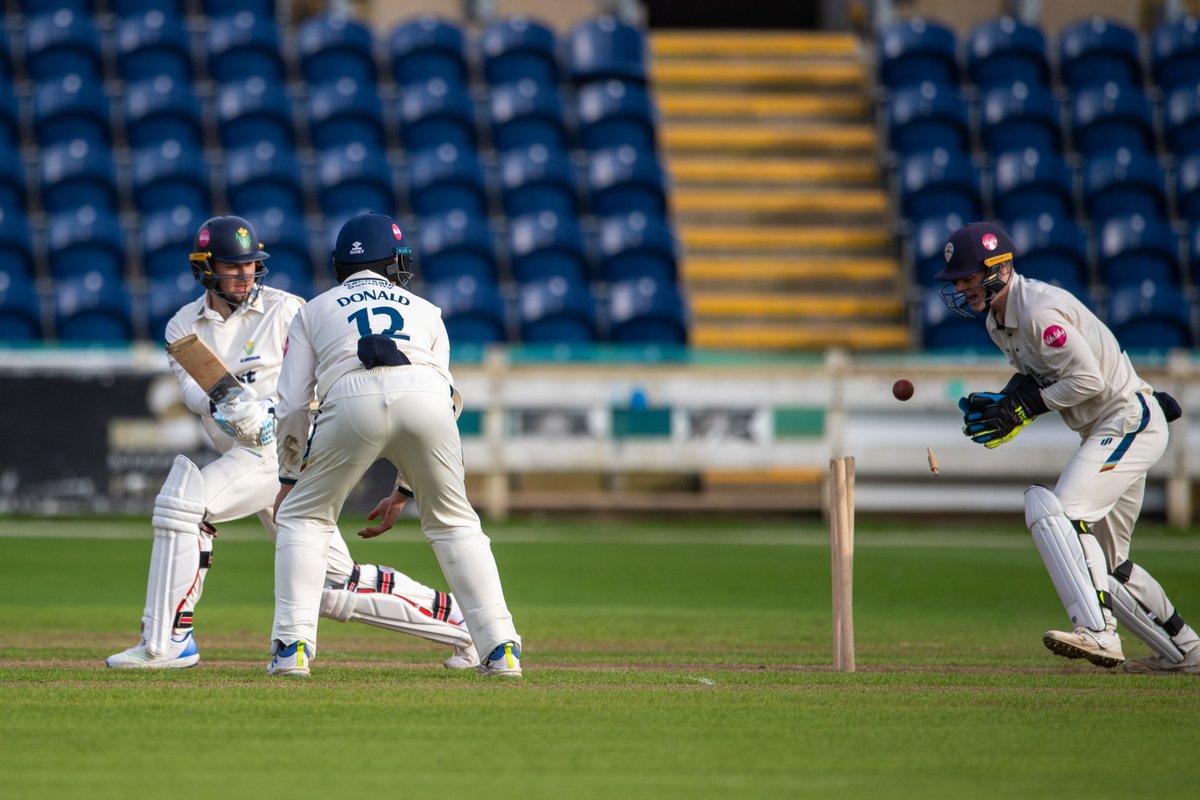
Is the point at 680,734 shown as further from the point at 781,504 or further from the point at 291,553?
the point at 781,504

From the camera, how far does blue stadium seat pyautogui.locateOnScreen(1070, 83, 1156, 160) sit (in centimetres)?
2225

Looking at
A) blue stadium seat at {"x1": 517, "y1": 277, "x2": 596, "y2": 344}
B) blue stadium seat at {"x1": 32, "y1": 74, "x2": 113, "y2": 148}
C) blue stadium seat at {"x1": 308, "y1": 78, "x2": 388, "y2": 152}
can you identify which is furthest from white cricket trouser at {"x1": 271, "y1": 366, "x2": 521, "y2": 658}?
blue stadium seat at {"x1": 32, "y1": 74, "x2": 113, "y2": 148}

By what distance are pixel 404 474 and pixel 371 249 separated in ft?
3.48

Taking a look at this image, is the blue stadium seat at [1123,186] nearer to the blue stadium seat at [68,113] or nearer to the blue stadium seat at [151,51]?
the blue stadium seat at [151,51]

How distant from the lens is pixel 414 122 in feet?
70.4

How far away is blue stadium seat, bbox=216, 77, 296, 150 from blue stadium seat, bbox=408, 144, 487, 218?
185 cm

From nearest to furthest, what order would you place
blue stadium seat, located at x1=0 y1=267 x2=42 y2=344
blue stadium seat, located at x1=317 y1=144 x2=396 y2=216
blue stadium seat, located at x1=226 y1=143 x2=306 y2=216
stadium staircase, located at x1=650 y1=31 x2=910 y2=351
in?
blue stadium seat, located at x1=0 y1=267 x2=42 y2=344, blue stadium seat, located at x1=226 y1=143 x2=306 y2=216, blue stadium seat, located at x1=317 y1=144 x2=396 y2=216, stadium staircase, located at x1=650 y1=31 x2=910 y2=351

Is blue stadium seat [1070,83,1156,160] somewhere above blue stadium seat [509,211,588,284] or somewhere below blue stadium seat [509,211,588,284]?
above

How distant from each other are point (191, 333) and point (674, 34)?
17.6 m

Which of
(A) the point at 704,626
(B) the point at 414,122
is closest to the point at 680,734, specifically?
(A) the point at 704,626

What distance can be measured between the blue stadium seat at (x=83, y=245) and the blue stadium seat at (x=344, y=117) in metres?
3.11

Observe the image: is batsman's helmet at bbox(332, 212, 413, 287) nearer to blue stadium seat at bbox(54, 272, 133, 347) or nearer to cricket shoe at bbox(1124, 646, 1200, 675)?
cricket shoe at bbox(1124, 646, 1200, 675)

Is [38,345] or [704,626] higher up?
[38,345]

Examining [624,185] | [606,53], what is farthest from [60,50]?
[624,185]
